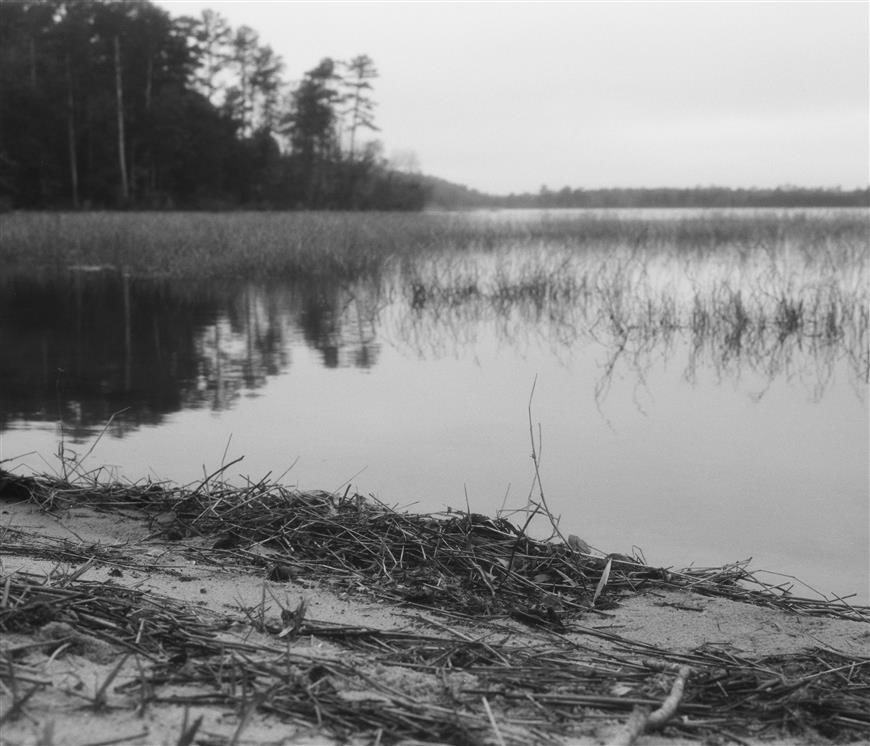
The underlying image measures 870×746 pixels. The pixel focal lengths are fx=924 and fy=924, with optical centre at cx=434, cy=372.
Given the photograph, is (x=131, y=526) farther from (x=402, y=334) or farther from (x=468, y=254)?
(x=468, y=254)

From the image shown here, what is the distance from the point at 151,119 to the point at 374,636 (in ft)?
113

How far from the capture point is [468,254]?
1486cm

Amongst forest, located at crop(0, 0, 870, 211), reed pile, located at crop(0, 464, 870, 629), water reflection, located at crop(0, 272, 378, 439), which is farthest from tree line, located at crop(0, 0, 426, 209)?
reed pile, located at crop(0, 464, 870, 629)

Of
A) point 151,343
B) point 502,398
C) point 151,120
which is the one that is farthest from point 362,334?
point 151,120

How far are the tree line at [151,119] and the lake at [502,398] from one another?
1938cm

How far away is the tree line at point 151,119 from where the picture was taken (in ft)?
101

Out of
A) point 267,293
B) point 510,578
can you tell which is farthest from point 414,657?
point 267,293

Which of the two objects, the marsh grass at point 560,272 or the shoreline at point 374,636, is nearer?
the shoreline at point 374,636

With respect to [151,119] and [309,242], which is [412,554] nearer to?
[309,242]

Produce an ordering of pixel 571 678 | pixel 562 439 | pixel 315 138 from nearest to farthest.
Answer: pixel 571 678, pixel 562 439, pixel 315 138

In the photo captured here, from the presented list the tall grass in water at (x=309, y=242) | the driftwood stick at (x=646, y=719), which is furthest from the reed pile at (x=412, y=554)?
the tall grass in water at (x=309, y=242)

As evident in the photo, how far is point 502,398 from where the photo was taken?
216 inches

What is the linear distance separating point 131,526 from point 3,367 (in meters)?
3.68

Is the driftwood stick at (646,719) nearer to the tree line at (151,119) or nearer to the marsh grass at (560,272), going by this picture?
the marsh grass at (560,272)
